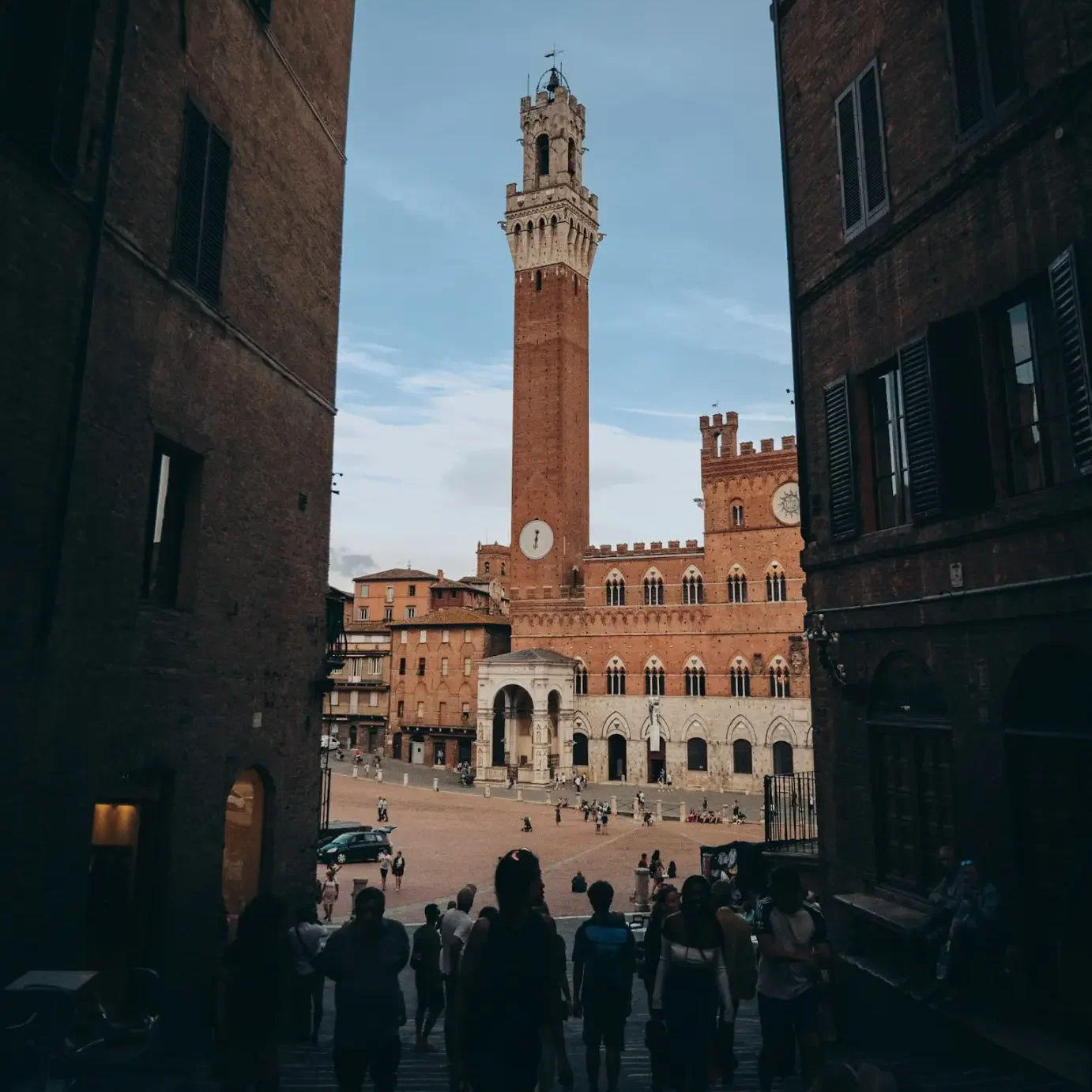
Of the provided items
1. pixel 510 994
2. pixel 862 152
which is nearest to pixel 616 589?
pixel 862 152

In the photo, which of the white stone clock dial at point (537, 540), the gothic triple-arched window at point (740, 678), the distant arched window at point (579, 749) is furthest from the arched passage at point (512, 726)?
the gothic triple-arched window at point (740, 678)

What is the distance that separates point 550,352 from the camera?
180 ft

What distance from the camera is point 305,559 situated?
12.8 meters

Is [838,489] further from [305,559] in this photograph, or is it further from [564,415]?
[564,415]

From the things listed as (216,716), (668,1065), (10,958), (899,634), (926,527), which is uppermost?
(926,527)

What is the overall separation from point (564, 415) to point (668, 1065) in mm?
49191

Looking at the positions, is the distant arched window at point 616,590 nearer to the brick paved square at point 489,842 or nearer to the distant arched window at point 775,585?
the distant arched window at point 775,585

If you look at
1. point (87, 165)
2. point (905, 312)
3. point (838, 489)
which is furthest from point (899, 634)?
point (87, 165)

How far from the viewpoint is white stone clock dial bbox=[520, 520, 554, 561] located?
174ft

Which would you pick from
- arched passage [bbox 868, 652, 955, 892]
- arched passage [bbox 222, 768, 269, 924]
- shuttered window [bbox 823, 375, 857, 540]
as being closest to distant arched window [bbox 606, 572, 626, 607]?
shuttered window [bbox 823, 375, 857, 540]

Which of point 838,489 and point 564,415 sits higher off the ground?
point 564,415

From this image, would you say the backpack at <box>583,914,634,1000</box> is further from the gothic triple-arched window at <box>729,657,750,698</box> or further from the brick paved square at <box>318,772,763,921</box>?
the gothic triple-arched window at <box>729,657,750,698</box>

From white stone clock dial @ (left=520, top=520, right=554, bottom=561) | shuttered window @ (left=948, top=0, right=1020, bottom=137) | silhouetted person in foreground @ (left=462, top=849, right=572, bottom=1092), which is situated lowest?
silhouetted person in foreground @ (left=462, top=849, right=572, bottom=1092)

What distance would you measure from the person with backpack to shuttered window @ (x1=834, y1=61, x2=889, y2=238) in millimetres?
8382
